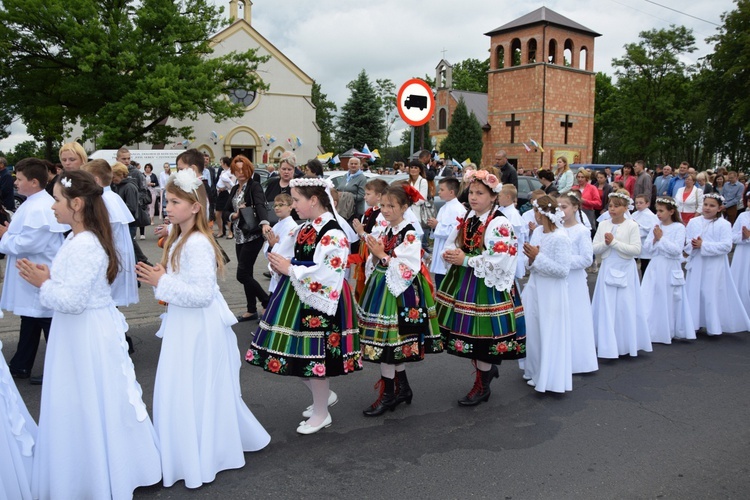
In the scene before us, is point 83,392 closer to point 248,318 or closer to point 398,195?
point 398,195

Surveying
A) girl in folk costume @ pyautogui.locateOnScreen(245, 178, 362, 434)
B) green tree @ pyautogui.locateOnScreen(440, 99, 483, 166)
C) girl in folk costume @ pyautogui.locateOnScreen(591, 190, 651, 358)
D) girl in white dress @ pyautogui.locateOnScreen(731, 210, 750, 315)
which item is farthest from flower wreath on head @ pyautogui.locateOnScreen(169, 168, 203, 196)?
green tree @ pyautogui.locateOnScreen(440, 99, 483, 166)

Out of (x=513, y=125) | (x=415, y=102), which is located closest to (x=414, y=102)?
(x=415, y=102)

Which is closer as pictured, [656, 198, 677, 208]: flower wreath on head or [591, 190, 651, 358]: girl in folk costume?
[591, 190, 651, 358]: girl in folk costume

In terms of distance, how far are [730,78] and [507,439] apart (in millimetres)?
34003

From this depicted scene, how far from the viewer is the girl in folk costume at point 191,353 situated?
147 inches

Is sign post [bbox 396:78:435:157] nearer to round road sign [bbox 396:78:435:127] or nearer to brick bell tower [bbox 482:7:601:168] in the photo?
round road sign [bbox 396:78:435:127]

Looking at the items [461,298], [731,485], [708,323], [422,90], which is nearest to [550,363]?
[461,298]

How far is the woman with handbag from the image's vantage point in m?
7.84

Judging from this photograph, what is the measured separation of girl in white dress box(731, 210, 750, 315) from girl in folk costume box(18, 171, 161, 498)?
8.37 m

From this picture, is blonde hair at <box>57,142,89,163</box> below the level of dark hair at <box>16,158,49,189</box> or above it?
above

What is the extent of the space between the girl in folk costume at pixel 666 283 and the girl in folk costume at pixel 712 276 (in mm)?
504

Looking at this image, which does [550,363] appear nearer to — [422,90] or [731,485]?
[731,485]

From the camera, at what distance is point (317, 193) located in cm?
452

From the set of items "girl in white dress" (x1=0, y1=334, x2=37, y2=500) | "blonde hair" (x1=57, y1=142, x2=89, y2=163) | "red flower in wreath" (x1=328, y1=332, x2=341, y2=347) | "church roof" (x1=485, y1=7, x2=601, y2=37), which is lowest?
"girl in white dress" (x1=0, y1=334, x2=37, y2=500)
